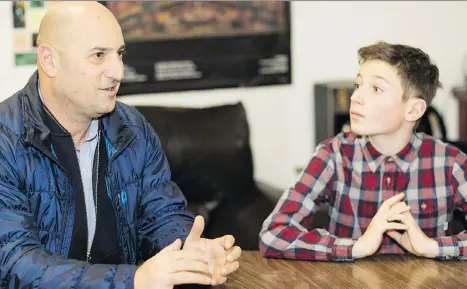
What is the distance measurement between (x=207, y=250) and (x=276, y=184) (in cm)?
243

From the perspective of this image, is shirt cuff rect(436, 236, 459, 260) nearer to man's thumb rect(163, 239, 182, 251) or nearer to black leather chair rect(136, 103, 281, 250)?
man's thumb rect(163, 239, 182, 251)

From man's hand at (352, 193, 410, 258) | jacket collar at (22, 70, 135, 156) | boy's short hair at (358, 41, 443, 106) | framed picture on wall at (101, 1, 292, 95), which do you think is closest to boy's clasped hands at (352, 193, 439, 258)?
man's hand at (352, 193, 410, 258)

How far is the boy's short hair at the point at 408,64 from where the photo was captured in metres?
2.66

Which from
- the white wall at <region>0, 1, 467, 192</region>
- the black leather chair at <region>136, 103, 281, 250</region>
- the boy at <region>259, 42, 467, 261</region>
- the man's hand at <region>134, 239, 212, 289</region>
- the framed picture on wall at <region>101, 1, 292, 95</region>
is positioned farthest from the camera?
the white wall at <region>0, 1, 467, 192</region>

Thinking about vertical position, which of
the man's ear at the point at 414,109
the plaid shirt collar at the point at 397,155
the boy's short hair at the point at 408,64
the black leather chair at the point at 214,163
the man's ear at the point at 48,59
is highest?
the man's ear at the point at 48,59

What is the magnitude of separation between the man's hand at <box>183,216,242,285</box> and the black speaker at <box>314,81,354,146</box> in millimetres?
2193

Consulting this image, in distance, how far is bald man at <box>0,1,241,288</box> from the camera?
2.00m

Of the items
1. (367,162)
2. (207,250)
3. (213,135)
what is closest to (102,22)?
(207,250)

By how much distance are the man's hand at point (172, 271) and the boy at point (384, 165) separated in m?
0.58

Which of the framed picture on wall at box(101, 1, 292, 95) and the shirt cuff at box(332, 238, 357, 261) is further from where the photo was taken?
the framed picture on wall at box(101, 1, 292, 95)

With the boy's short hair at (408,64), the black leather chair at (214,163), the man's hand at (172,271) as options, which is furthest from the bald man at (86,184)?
the black leather chair at (214,163)

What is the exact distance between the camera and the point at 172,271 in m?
1.95

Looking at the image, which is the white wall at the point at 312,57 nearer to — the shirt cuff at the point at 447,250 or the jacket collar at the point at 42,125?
the jacket collar at the point at 42,125

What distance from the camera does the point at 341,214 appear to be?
2715 mm
